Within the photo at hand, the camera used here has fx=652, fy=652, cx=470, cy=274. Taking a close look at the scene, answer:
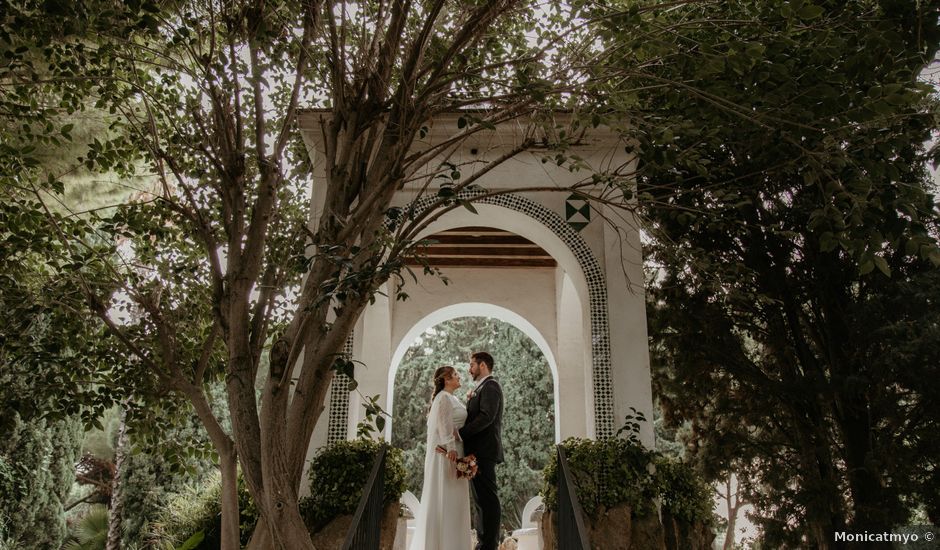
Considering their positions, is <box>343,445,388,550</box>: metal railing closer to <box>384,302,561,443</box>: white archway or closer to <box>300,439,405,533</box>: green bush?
<box>300,439,405,533</box>: green bush

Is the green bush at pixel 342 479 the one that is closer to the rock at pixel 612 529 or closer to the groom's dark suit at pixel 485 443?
the groom's dark suit at pixel 485 443

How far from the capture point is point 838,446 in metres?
6.62

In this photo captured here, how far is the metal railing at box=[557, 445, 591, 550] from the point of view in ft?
9.96

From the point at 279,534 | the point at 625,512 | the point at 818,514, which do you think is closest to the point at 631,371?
the point at 625,512

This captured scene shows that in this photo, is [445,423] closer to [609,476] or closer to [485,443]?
[485,443]

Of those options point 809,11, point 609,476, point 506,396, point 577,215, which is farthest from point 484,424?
point 506,396

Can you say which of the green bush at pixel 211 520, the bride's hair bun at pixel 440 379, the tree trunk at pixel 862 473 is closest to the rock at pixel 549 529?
the bride's hair bun at pixel 440 379

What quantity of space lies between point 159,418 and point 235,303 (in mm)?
1881

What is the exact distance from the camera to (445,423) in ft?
17.8

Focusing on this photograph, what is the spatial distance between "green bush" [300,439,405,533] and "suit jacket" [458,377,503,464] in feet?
2.12

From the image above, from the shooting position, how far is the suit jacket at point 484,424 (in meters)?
5.42

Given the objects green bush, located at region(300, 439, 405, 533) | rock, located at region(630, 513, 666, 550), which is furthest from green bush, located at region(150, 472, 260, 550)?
rock, located at region(630, 513, 666, 550)

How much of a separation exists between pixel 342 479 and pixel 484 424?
4.03 feet

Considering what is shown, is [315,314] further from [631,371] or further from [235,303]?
[631,371]
